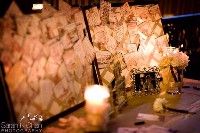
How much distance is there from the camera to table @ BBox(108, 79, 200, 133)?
4918 mm

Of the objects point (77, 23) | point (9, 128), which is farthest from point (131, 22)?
point (9, 128)

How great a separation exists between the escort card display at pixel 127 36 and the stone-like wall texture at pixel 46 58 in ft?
1.03

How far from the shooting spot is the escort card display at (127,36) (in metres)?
6.41

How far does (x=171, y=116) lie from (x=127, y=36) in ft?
7.40

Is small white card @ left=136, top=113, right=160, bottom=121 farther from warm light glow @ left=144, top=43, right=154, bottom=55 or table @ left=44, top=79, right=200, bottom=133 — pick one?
warm light glow @ left=144, top=43, right=154, bottom=55

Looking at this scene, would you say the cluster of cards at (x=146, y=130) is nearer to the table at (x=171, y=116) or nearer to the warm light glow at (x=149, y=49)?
the table at (x=171, y=116)

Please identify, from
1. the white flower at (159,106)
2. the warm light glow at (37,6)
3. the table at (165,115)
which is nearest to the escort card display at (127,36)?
the table at (165,115)

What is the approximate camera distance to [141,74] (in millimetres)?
6527

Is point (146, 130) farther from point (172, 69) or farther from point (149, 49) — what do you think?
point (149, 49)

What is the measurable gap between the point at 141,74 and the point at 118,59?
0.54m

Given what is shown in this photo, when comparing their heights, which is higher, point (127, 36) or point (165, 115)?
point (127, 36)

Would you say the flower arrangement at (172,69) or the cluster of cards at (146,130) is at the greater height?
the flower arrangement at (172,69)

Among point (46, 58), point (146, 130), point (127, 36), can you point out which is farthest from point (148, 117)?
point (127, 36)

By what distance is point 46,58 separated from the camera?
5359 mm
